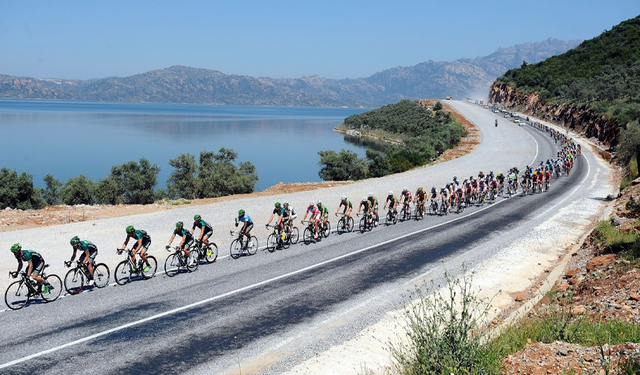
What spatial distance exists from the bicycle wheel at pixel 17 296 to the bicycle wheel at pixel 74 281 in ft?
3.21

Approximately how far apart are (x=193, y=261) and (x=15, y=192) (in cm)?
2723

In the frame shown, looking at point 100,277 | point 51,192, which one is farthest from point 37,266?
point 51,192

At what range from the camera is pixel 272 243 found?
18312mm

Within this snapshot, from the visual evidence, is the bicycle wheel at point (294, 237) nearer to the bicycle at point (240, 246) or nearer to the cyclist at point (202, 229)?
the bicycle at point (240, 246)

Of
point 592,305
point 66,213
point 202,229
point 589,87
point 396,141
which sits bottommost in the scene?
point 396,141

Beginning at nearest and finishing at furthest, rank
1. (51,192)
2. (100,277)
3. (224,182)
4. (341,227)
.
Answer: (100,277)
(341,227)
(224,182)
(51,192)

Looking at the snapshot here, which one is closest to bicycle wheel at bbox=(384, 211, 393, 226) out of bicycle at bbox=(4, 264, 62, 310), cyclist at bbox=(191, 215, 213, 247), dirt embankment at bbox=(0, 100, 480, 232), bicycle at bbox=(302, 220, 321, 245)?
bicycle at bbox=(302, 220, 321, 245)

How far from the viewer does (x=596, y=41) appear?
11619cm

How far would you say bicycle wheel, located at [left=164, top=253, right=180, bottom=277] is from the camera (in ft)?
48.9

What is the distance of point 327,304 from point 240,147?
96.9 m

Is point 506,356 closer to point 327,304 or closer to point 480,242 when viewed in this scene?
point 327,304

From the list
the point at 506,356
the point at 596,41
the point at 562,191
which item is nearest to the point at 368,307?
the point at 506,356

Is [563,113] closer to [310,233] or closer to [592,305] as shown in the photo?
[310,233]

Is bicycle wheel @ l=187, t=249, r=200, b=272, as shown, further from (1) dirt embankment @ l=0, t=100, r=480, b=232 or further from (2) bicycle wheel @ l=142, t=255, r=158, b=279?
(1) dirt embankment @ l=0, t=100, r=480, b=232
